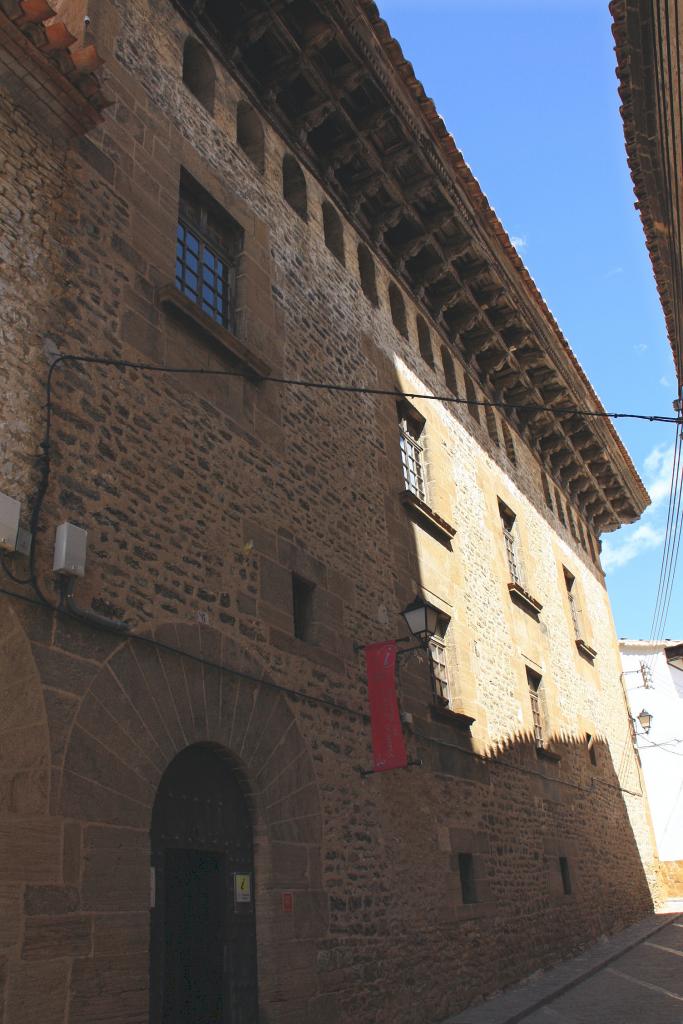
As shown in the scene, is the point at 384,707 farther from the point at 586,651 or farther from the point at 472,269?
the point at 586,651

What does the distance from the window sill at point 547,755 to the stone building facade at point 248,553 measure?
0.42 feet

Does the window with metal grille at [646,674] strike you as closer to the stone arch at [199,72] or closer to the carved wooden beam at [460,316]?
the carved wooden beam at [460,316]

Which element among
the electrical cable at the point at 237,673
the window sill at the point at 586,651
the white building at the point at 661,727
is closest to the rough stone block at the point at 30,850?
the electrical cable at the point at 237,673

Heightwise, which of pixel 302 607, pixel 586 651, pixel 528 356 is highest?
pixel 528 356


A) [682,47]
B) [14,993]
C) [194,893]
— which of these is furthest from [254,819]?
[682,47]

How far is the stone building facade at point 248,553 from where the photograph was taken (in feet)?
16.4

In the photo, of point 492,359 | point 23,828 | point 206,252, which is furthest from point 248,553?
point 492,359

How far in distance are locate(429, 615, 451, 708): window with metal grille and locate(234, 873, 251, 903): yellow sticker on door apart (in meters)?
4.15

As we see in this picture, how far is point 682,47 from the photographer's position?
22.4 feet

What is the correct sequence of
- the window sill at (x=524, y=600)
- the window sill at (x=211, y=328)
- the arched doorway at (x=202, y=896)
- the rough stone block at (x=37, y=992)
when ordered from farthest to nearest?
the window sill at (x=524, y=600) → the window sill at (x=211, y=328) → the arched doorway at (x=202, y=896) → the rough stone block at (x=37, y=992)

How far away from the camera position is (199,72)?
29.5 ft

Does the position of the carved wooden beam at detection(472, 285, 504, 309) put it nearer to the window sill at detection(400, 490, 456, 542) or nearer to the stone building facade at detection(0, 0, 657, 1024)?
the stone building facade at detection(0, 0, 657, 1024)

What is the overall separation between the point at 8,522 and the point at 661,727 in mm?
23939

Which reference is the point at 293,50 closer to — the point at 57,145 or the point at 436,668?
the point at 57,145
